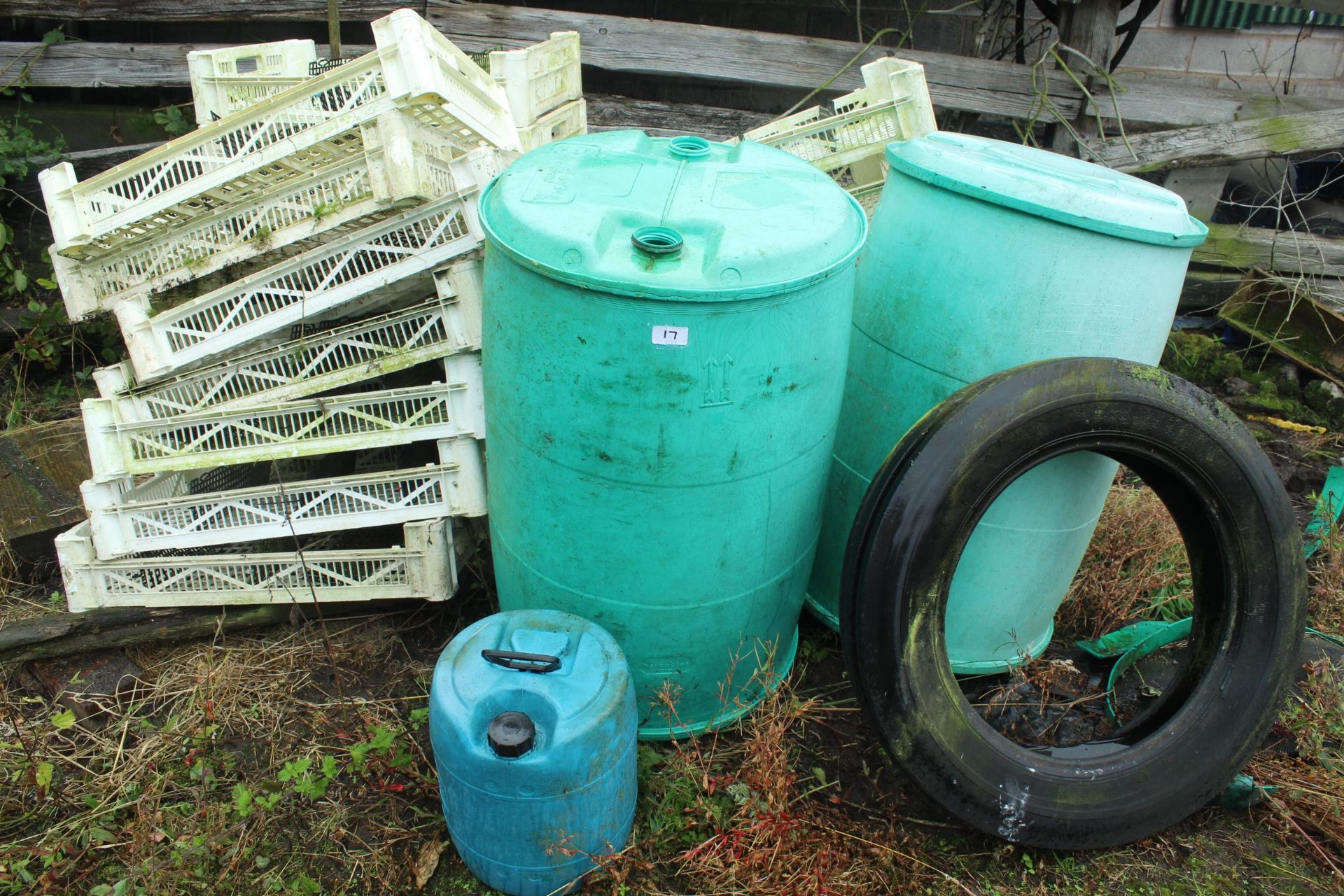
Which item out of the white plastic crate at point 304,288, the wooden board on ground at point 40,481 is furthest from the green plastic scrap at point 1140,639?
the wooden board on ground at point 40,481

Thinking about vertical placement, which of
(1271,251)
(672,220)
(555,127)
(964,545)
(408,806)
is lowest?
(408,806)

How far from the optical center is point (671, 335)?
1949 mm

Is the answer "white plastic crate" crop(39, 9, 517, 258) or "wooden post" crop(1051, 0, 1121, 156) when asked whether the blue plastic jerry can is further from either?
"wooden post" crop(1051, 0, 1121, 156)

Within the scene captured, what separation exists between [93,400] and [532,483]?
4.16 ft

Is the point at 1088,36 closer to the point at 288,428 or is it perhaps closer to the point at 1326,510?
the point at 1326,510

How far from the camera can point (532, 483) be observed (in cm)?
227

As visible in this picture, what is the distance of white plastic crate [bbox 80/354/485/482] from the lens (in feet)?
8.36

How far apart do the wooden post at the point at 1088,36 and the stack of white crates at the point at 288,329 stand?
296 centimetres

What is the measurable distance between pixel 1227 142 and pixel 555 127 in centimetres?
332

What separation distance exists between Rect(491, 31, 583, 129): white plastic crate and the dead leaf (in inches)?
85.1

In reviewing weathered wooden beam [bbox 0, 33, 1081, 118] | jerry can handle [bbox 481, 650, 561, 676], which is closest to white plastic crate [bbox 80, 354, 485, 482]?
jerry can handle [bbox 481, 650, 561, 676]

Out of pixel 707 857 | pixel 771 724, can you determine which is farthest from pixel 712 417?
pixel 707 857

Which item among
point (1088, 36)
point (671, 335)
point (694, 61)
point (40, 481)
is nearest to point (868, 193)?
point (694, 61)

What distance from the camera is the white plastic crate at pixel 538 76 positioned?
2938 mm
